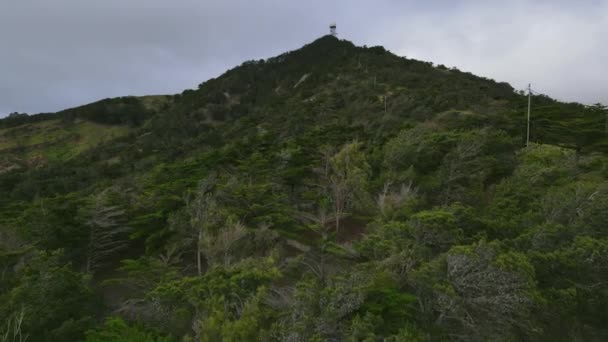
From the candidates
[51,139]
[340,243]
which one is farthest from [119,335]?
[51,139]

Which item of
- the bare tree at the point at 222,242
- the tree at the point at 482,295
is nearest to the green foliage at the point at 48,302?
the bare tree at the point at 222,242

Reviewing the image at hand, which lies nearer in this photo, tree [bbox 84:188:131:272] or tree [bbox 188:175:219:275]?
tree [bbox 188:175:219:275]

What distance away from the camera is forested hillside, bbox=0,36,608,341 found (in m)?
7.93

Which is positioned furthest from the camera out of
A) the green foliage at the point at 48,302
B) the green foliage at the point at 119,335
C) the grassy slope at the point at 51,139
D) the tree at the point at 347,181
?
the grassy slope at the point at 51,139

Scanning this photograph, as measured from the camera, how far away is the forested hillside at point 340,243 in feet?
26.0

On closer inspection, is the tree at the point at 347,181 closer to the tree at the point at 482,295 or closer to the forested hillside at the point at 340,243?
the forested hillside at the point at 340,243

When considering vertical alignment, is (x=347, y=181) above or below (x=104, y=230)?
above

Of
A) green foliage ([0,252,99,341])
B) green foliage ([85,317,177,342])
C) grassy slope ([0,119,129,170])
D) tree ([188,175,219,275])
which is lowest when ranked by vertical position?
green foliage ([85,317,177,342])

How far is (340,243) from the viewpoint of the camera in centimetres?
1712

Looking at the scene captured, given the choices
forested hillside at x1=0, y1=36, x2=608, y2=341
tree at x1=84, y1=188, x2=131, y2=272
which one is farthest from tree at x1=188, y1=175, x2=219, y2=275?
tree at x1=84, y1=188, x2=131, y2=272

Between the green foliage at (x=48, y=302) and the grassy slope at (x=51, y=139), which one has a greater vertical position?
the grassy slope at (x=51, y=139)

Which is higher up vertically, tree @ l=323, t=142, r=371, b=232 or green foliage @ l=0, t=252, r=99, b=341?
tree @ l=323, t=142, r=371, b=232

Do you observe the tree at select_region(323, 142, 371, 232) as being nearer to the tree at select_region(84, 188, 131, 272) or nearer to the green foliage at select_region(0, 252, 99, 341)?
the tree at select_region(84, 188, 131, 272)

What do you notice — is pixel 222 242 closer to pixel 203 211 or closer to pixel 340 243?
pixel 203 211
